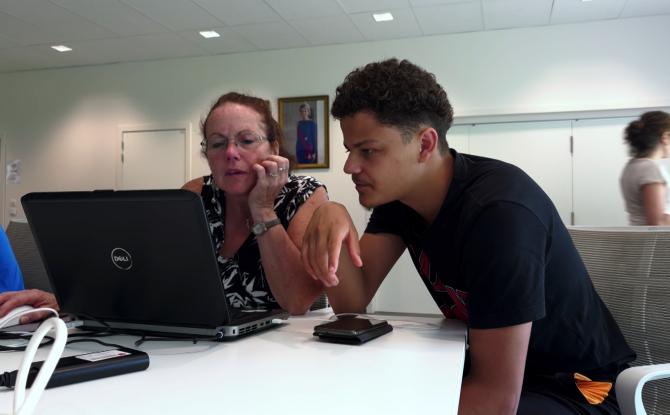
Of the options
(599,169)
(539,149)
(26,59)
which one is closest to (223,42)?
(26,59)

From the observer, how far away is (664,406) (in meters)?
1.14

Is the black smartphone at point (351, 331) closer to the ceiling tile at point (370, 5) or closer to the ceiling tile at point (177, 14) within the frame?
the ceiling tile at point (370, 5)

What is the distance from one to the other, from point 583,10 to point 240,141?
3.75m

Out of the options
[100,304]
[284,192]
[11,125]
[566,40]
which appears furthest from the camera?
[11,125]

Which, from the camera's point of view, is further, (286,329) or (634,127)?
(634,127)

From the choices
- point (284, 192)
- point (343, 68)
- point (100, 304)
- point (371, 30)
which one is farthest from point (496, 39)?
point (100, 304)

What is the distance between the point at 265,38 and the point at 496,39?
6.87 ft

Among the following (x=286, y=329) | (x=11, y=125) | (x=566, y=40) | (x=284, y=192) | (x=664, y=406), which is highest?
(x=566, y=40)

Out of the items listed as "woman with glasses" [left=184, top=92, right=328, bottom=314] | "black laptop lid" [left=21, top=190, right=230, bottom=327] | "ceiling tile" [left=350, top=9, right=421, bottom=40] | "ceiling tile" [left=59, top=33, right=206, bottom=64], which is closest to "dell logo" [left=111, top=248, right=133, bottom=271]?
"black laptop lid" [left=21, top=190, right=230, bottom=327]

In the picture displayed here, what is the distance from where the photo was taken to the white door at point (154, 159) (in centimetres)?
553

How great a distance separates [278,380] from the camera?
710mm

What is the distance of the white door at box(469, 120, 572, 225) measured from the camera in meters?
4.54

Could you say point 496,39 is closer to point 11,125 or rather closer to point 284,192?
point 284,192

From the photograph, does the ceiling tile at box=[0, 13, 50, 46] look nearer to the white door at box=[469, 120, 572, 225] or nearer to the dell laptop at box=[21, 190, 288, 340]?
the white door at box=[469, 120, 572, 225]
